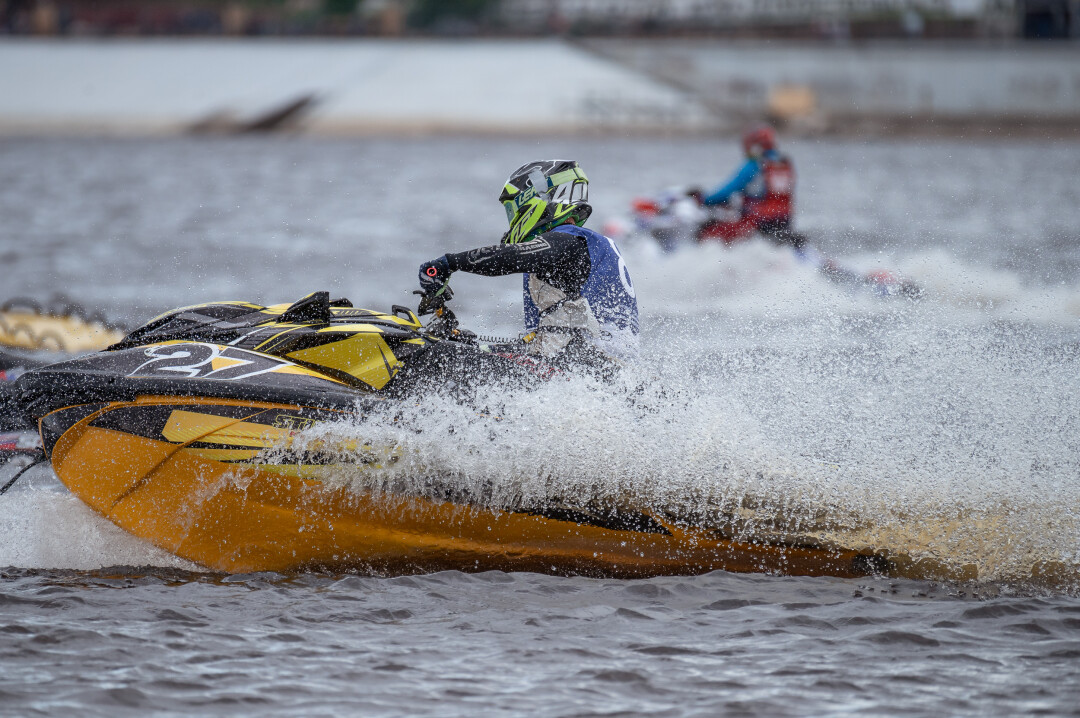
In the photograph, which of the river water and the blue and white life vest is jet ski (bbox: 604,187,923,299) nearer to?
the river water

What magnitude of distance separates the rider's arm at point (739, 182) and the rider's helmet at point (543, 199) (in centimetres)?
850

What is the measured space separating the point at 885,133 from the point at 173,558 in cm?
5555

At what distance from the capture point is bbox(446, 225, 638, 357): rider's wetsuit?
21.0ft

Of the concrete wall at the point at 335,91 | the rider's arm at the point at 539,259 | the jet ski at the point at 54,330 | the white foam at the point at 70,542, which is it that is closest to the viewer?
the white foam at the point at 70,542

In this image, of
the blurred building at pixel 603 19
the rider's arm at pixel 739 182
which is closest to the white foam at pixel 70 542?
the rider's arm at pixel 739 182

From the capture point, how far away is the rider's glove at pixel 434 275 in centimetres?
631

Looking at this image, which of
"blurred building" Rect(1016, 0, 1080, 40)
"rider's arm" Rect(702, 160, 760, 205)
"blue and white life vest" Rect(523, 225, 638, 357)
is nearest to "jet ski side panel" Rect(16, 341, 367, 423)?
"blue and white life vest" Rect(523, 225, 638, 357)

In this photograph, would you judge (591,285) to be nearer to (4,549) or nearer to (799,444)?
(799,444)

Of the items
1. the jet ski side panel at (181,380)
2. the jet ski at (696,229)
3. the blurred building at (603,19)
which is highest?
the blurred building at (603,19)

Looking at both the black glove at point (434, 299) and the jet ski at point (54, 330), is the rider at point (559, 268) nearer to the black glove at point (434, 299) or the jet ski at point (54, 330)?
the black glove at point (434, 299)

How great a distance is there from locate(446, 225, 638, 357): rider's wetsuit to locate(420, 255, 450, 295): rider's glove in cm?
4

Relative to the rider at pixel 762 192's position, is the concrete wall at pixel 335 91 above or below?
above

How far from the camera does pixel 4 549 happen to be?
247 inches

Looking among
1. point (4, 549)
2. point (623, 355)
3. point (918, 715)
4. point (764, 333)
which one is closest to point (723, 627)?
point (918, 715)
